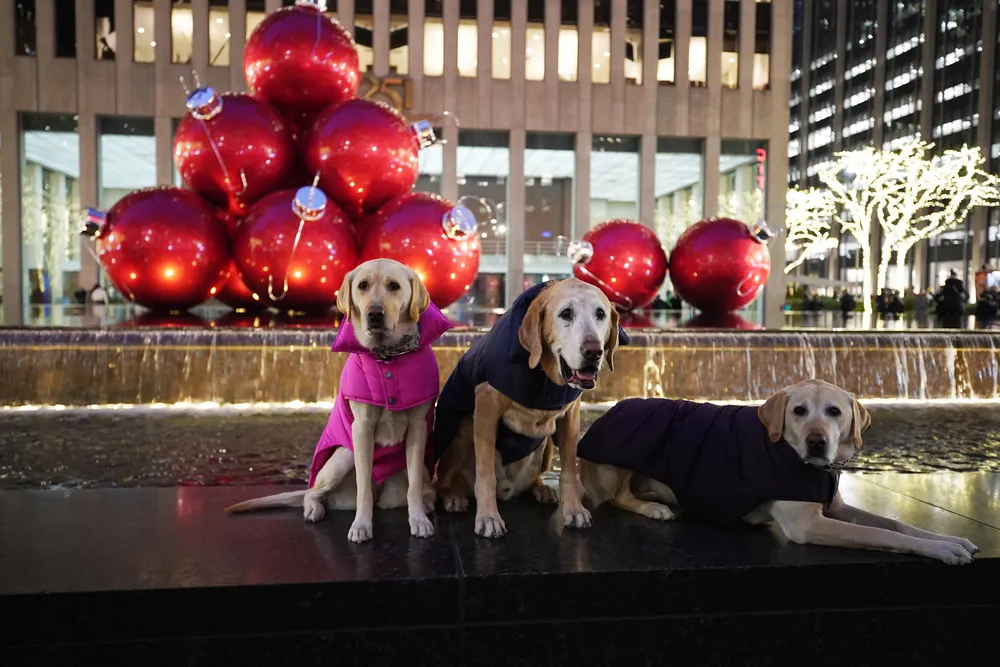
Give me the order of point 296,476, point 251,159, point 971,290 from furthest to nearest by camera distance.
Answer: point 971,290 → point 251,159 → point 296,476

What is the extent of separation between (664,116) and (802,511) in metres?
24.8

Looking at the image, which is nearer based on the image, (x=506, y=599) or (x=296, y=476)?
(x=506, y=599)

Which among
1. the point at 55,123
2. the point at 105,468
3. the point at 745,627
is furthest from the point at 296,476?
the point at 55,123

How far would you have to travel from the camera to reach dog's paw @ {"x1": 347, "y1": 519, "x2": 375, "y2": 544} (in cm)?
266

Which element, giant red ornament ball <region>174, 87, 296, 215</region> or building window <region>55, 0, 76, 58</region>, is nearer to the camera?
giant red ornament ball <region>174, 87, 296, 215</region>

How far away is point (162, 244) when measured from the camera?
7.79 metres

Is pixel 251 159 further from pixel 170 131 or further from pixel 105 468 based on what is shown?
A: pixel 170 131

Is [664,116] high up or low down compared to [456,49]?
down

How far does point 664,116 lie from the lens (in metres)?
25.6

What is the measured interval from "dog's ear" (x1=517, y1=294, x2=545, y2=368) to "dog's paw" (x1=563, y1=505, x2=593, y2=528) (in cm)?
66

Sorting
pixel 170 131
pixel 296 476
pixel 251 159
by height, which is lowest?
pixel 296 476

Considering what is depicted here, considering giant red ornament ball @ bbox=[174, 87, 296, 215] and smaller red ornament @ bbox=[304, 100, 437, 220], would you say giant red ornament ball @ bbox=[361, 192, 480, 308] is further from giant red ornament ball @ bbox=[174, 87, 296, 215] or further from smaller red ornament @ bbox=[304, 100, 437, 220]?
giant red ornament ball @ bbox=[174, 87, 296, 215]

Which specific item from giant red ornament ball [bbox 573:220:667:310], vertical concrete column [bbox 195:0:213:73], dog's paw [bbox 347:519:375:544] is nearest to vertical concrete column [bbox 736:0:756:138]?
vertical concrete column [bbox 195:0:213:73]

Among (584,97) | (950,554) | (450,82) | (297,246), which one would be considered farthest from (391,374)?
(584,97)
